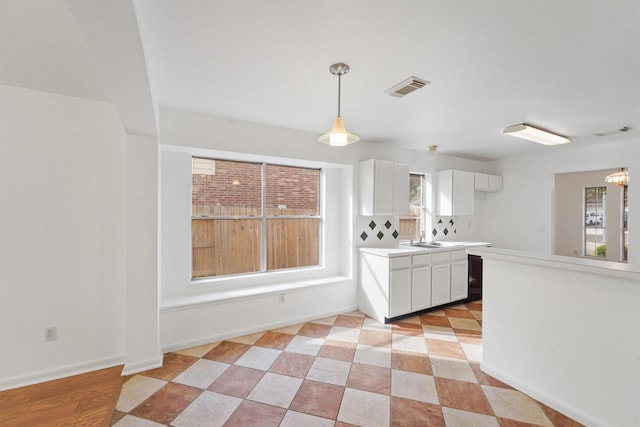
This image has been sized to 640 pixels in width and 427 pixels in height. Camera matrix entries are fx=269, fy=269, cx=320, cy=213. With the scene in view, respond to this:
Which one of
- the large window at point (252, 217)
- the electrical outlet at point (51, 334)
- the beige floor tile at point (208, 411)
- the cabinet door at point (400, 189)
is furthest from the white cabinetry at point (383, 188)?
the electrical outlet at point (51, 334)

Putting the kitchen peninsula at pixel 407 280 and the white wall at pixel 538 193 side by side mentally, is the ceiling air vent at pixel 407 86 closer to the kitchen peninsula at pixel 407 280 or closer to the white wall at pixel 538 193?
the kitchen peninsula at pixel 407 280

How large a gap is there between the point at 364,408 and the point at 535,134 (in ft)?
A: 11.9

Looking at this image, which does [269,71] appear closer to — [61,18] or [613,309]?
[61,18]

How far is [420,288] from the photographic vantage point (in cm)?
373

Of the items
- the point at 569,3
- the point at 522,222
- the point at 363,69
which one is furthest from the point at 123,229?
the point at 522,222

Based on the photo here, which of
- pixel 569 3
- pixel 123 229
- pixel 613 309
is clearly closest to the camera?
pixel 569 3

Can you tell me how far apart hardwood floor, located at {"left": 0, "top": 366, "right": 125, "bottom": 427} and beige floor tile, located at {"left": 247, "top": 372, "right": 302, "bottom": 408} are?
1015 millimetres

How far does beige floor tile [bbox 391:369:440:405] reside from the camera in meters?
2.09

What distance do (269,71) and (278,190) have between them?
192cm

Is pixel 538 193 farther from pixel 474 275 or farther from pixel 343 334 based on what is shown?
pixel 343 334

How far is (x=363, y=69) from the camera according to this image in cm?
198

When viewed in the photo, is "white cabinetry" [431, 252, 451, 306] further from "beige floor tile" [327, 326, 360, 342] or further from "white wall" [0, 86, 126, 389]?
"white wall" [0, 86, 126, 389]

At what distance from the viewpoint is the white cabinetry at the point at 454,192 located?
4.66m

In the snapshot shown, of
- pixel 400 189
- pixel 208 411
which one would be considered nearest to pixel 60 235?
pixel 208 411
